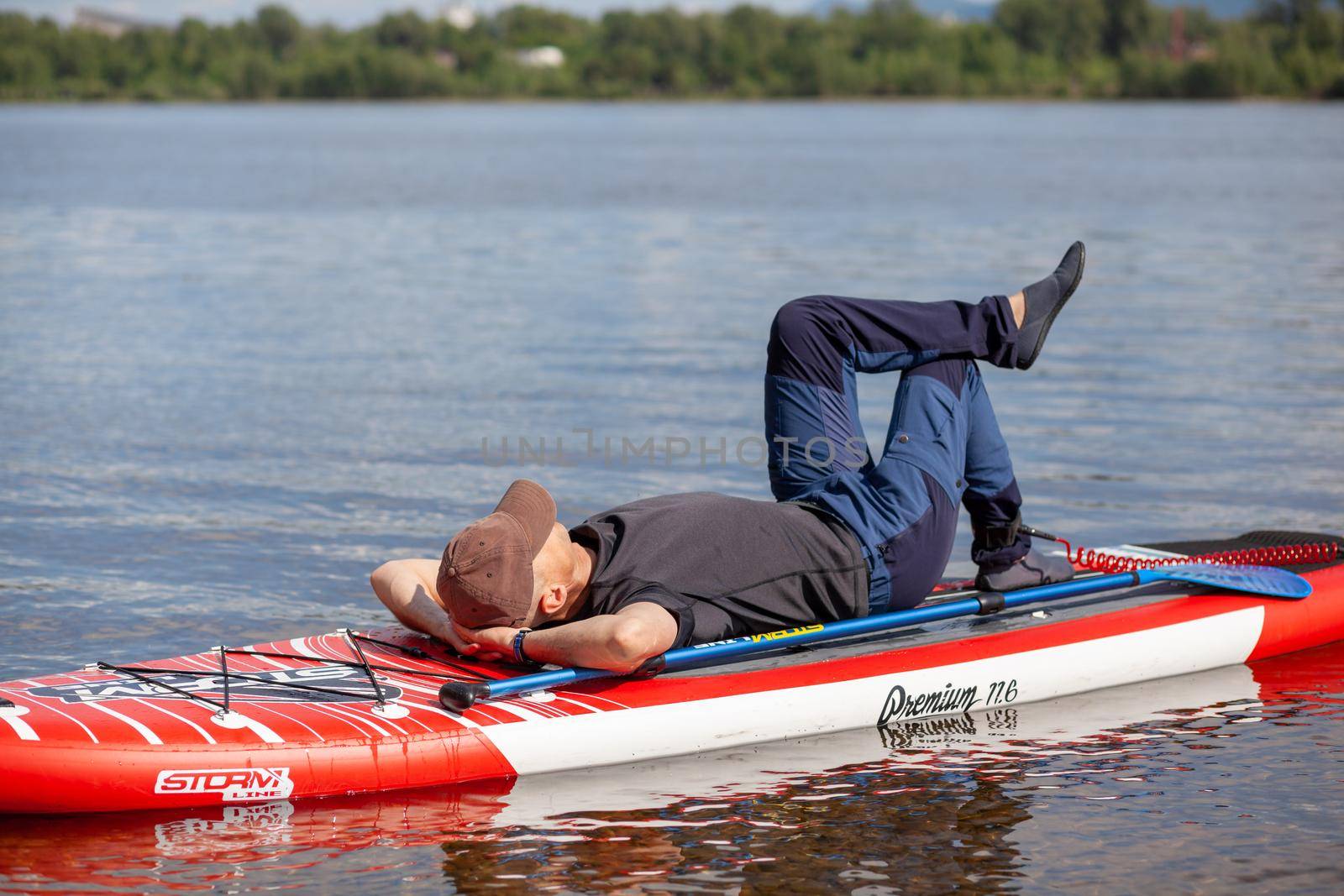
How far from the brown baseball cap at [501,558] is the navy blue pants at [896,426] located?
1303 mm

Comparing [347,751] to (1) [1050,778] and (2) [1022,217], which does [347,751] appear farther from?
(2) [1022,217]

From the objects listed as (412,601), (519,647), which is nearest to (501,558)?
(519,647)

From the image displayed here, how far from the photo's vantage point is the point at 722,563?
6.54 metres

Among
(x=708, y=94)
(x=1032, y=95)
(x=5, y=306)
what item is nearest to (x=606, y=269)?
(x=5, y=306)

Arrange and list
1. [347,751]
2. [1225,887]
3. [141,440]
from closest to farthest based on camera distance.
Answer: [1225,887], [347,751], [141,440]

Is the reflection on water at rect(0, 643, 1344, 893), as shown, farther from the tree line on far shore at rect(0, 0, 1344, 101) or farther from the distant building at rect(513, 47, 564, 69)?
the distant building at rect(513, 47, 564, 69)

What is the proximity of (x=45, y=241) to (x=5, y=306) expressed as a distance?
32.0 feet

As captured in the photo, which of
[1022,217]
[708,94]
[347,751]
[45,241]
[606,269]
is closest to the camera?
[347,751]

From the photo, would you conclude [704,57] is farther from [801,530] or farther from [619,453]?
[801,530]

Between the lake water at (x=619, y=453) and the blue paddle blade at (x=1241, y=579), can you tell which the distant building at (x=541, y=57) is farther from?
the blue paddle blade at (x=1241, y=579)

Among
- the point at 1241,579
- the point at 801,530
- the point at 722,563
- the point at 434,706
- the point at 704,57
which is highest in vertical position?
the point at 704,57

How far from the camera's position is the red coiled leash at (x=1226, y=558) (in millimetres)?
8148

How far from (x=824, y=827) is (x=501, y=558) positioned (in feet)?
5.11

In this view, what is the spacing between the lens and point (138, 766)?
5.96 meters
